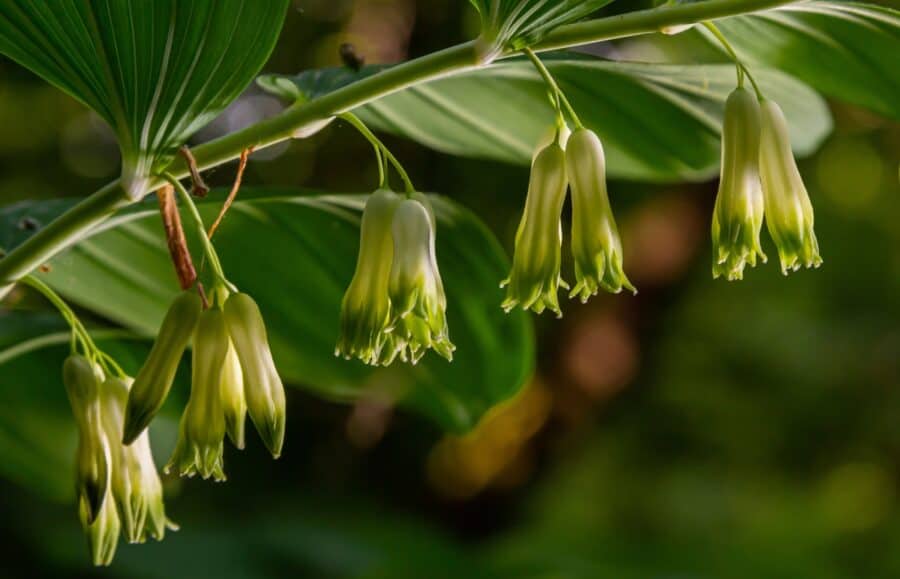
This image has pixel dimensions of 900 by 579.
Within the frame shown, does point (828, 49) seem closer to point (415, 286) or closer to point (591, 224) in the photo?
point (591, 224)

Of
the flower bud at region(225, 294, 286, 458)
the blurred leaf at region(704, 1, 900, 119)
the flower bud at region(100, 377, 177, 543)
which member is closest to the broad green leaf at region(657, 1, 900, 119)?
the blurred leaf at region(704, 1, 900, 119)

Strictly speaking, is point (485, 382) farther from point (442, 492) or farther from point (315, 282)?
point (442, 492)

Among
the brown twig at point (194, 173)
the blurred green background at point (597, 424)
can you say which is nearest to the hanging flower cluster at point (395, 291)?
the brown twig at point (194, 173)

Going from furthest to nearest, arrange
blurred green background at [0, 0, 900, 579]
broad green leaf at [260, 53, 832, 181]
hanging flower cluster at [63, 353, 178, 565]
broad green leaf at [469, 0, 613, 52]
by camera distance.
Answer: blurred green background at [0, 0, 900, 579] → broad green leaf at [260, 53, 832, 181] → hanging flower cluster at [63, 353, 178, 565] → broad green leaf at [469, 0, 613, 52]

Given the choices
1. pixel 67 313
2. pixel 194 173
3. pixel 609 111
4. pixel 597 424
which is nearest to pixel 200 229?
pixel 194 173

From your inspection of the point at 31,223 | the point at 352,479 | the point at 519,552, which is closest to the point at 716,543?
the point at 519,552

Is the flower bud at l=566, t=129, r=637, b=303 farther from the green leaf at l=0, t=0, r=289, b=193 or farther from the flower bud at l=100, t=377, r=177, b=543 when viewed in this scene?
the flower bud at l=100, t=377, r=177, b=543
